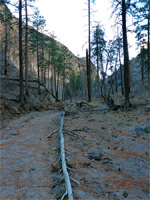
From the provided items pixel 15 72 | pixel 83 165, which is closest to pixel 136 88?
pixel 15 72

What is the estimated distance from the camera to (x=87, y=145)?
3.72 metres

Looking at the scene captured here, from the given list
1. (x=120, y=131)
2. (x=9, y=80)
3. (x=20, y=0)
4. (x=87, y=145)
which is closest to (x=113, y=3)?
(x=20, y=0)

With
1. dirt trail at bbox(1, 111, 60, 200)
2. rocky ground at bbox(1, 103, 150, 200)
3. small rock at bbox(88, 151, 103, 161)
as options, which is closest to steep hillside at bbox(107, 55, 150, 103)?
rocky ground at bbox(1, 103, 150, 200)

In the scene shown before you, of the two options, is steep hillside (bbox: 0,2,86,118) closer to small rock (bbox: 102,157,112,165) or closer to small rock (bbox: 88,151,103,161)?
small rock (bbox: 88,151,103,161)

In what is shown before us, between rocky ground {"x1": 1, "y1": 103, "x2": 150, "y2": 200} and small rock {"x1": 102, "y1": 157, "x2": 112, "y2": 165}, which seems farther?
small rock {"x1": 102, "y1": 157, "x2": 112, "y2": 165}

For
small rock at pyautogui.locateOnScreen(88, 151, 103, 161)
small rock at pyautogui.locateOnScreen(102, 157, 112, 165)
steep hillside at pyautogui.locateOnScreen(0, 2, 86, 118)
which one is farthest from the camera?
steep hillside at pyautogui.locateOnScreen(0, 2, 86, 118)

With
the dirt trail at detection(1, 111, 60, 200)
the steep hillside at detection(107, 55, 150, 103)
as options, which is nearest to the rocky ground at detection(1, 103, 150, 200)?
the dirt trail at detection(1, 111, 60, 200)

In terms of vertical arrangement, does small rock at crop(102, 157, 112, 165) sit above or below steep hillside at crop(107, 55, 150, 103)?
below

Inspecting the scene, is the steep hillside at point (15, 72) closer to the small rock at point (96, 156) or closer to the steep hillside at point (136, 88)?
the small rock at point (96, 156)

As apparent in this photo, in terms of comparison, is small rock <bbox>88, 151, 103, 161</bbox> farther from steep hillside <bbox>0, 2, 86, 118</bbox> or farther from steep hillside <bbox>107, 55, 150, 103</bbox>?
steep hillside <bbox>107, 55, 150, 103</bbox>

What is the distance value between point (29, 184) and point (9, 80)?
1517cm

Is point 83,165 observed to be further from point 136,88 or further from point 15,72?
point 136,88

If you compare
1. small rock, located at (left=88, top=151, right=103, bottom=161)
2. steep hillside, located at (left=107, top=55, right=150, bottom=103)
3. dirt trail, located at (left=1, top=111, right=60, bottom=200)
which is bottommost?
dirt trail, located at (left=1, top=111, right=60, bottom=200)

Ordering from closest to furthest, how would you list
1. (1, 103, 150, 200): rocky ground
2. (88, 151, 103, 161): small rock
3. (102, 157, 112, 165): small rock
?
(1, 103, 150, 200): rocky ground
(102, 157, 112, 165): small rock
(88, 151, 103, 161): small rock
